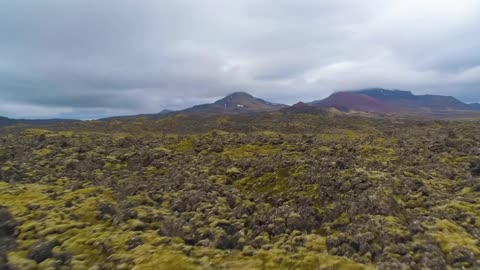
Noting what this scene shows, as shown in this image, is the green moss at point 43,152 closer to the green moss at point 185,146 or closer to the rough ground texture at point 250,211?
the rough ground texture at point 250,211

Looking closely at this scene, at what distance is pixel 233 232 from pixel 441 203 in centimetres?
1326

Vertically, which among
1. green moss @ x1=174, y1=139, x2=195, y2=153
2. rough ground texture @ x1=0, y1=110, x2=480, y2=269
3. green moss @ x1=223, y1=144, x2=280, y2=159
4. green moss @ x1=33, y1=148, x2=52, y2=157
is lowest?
rough ground texture @ x1=0, y1=110, x2=480, y2=269

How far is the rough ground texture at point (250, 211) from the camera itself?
1723cm

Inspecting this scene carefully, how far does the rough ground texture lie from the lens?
56.5 ft

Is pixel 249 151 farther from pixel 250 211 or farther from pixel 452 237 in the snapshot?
pixel 452 237

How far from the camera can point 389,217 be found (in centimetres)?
2012

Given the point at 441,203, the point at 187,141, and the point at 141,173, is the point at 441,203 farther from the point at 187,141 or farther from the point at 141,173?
the point at 187,141

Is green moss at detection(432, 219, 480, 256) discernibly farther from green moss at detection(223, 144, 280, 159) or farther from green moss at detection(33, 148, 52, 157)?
green moss at detection(33, 148, 52, 157)

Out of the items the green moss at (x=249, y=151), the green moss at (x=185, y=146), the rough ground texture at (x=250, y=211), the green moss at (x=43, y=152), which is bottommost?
the rough ground texture at (x=250, y=211)

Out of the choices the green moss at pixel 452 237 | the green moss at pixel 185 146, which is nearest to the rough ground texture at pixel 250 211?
the green moss at pixel 452 237

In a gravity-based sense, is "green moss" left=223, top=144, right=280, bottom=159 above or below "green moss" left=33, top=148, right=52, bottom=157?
below

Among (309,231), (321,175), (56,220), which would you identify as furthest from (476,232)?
(56,220)

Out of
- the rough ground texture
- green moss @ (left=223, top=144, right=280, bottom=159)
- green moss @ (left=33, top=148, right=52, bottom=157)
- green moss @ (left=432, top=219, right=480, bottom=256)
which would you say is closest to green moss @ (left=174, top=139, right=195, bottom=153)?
green moss @ (left=223, top=144, right=280, bottom=159)

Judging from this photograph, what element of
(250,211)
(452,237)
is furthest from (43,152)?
(452,237)
